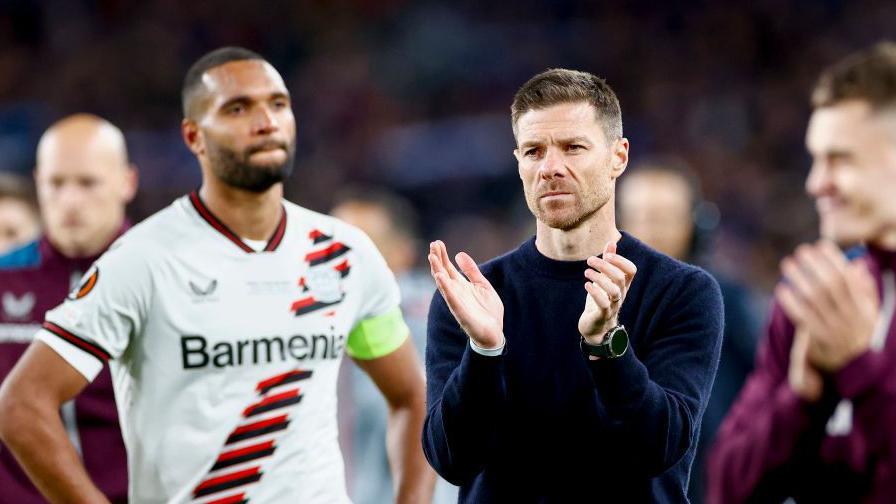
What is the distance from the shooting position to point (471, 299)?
296 centimetres

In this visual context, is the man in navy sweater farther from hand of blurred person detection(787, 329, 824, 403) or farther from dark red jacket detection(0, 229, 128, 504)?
dark red jacket detection(0, 229, 128, 504)

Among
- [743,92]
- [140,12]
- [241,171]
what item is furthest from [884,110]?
[140,12]

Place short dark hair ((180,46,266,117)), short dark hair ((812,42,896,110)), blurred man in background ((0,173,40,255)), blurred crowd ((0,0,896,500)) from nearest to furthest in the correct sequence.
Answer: short dark hair ((812,42,896,110)), short dark hair ((180,46,266,117)), blurred man in background ((0,173,40,255)), blurred crowd ((0,0,896,500))

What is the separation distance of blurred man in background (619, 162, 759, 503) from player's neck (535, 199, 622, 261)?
7.63ft

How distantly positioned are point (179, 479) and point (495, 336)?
1.42 meters

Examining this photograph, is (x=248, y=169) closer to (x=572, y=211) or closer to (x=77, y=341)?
(x=77, y=341)

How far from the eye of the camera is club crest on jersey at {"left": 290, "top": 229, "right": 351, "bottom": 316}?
13.6ft

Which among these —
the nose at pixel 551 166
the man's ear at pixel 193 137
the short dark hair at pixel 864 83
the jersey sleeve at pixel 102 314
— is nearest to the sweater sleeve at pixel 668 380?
the nose at pixel 551 166

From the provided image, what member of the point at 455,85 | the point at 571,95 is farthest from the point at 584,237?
the point at 455,85

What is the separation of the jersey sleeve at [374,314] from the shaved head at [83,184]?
1.19m

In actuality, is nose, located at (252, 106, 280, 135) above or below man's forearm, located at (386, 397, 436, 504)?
above

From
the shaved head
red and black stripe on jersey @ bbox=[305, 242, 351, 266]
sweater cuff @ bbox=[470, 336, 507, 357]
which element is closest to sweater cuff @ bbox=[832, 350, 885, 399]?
sweater cuff @ bbox=[470, 336, 507, 357]

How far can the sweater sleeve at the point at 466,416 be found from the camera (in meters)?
2.91

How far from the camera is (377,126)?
1541cm
